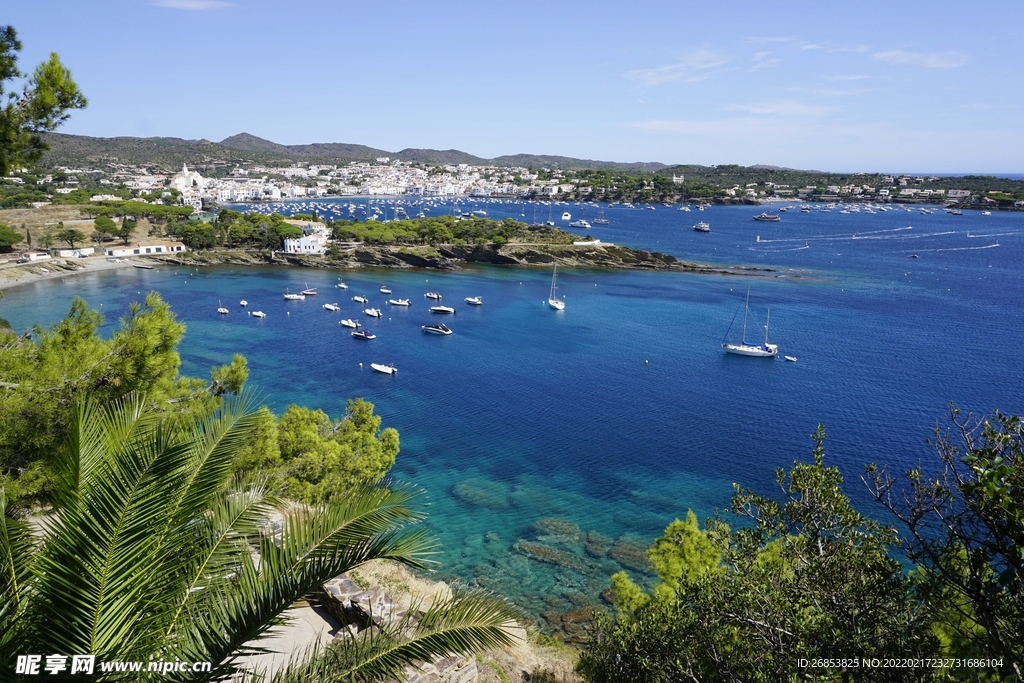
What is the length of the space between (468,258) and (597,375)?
3841 cm

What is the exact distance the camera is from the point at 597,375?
1280 inches

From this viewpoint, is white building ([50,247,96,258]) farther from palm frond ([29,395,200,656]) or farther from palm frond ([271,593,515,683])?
palm frond ([271,593,515,683])

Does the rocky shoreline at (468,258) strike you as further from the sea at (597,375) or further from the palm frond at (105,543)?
the palm frond at (105,543)

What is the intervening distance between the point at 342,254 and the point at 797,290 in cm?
4474

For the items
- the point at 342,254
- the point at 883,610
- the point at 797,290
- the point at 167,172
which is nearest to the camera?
the point at 883,610

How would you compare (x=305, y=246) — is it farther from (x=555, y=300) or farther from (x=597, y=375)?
(x=597, y=375)

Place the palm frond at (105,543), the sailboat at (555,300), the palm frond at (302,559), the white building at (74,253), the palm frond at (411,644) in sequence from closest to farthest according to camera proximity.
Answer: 1. the palm frond at (105,543)
2. the palm frond at (302,559)
3. the palm frond at (411,644)
4. the sailboat at (555,300)
5. the white building at (74,253)

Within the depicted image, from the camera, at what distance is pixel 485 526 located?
18.8 metres

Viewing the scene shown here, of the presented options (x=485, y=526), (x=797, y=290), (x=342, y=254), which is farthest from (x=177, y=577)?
(x=342, y=254)

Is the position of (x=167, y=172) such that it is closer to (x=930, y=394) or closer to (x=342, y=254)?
(x=342, y=254)

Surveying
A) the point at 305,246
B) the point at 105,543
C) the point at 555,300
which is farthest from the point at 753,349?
the point at 305,246

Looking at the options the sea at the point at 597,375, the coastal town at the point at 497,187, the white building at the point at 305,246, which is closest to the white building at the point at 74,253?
the sea at the point at 597,375

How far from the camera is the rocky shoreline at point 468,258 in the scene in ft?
209

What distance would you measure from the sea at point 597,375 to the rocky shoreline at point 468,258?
2.42 meters
